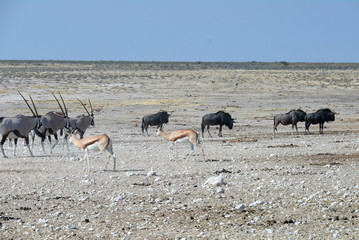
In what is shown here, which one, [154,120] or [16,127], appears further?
[154,120]

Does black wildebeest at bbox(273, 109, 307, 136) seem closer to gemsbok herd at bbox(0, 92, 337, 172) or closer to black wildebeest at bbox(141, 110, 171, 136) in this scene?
gemsbok herd at bbox(0, 92, 337, 172)

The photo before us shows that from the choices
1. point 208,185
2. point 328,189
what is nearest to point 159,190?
point 208,185

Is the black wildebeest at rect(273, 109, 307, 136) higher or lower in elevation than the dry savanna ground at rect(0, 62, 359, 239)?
lower

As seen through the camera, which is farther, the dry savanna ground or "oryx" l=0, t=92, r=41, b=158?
"oryx" l=0, t=92, r=41, b=158

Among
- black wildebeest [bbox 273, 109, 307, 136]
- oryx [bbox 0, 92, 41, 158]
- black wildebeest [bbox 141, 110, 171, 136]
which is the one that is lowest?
black wildebeest [bbox 141, 110, 171, 136]

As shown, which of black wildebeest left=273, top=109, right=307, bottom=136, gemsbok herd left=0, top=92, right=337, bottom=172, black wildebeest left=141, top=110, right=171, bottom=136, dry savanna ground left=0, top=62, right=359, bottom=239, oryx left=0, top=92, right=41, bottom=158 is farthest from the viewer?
black wildebeest left=141, top=110, right=171, bottom=136

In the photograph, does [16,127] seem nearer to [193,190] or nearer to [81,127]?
[81,127]

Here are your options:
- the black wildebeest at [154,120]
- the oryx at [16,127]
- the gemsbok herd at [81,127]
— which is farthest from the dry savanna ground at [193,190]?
the black wildebeest at [154,120]

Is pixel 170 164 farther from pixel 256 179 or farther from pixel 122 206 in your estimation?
pixel 122 206

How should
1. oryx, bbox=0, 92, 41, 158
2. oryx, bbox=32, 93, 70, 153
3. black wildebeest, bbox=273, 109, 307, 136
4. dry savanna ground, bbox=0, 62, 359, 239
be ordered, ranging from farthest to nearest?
black wildebeest, bbox=273, 109, 307, 136 → oryx, bbox=32, 93, 70, 153 → oryx, bbox=0, 92, 41, 158 → dry savanna ground, bbox=0, 62, 359, 239

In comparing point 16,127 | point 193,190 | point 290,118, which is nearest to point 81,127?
point 16,127

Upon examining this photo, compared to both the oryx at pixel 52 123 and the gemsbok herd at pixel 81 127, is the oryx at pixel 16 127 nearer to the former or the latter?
the gemsbok herd at pixel 81 127

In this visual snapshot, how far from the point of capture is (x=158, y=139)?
2391cm

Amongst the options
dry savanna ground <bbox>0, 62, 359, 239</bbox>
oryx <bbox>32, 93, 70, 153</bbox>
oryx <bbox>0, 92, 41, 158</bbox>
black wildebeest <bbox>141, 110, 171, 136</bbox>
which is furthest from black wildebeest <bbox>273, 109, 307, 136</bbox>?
oryx <bbox>0, 92, 41, 158</bbox>
